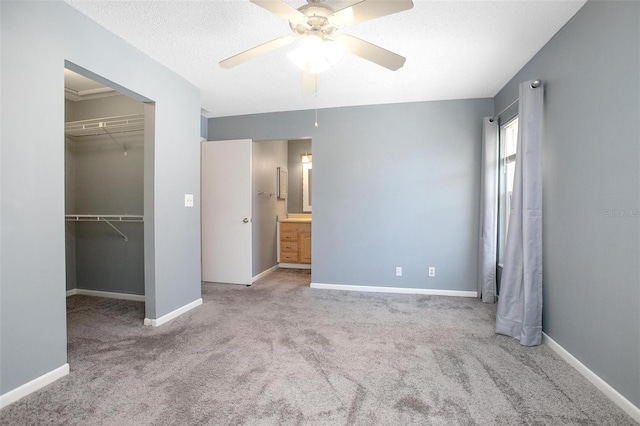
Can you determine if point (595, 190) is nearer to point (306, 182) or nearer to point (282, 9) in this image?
point (282, 9)

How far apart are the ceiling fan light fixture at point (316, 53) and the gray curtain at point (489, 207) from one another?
7.90 ft

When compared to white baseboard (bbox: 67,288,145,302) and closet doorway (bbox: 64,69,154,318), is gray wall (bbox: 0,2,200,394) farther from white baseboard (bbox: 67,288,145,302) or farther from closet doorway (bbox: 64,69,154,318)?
white baseboard (bbox: 67,288,145,302)

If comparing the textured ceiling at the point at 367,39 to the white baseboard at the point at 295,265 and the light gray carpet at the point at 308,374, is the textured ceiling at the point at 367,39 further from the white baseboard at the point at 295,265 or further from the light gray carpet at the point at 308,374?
the white baseboard at the point at 295,265

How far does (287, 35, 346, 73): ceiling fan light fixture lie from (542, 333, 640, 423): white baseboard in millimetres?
2412

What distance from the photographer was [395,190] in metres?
3.81

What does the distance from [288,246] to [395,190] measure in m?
2.30

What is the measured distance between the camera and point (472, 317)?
9.75 feet

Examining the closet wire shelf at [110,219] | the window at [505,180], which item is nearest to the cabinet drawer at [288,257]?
the closet wire shelf at [110,219]

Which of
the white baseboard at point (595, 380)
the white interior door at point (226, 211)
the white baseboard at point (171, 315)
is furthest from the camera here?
the white interior door at point (226, 211)

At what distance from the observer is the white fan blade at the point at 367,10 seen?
139 cm

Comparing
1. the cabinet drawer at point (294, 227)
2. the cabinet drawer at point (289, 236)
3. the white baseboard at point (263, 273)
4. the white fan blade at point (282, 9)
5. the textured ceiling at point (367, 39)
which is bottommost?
the white baseboard at point (263, 273)

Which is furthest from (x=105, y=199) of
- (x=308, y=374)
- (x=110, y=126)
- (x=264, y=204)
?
(x=308, y=374)

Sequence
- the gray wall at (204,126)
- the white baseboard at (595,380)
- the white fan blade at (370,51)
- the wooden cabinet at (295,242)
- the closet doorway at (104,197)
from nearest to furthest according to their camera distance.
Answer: the white baseboard at (595,380)
the white fan blade at (370,51)
the closet doorway at (104,197)
the gray wall at (204,126)
the wooden cabinet at (295,242)

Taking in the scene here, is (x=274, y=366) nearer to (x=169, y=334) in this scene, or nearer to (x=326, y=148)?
(x=169, y=334)
